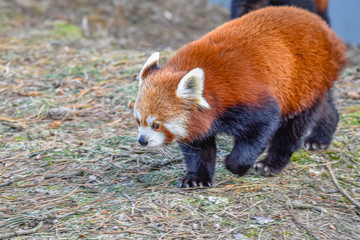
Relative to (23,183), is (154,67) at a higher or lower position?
higher

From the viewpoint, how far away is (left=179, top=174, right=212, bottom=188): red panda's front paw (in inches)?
133

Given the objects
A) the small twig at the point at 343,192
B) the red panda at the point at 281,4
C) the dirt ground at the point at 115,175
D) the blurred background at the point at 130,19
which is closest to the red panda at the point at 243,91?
the dirt ground at the point at 115,175

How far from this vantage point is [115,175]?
3523mm

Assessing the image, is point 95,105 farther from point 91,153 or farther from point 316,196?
point 316,196

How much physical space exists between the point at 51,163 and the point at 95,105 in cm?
136

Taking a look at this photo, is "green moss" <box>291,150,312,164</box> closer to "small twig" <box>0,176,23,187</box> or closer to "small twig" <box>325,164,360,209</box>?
"small twig" <box>325,164,360,209</box>

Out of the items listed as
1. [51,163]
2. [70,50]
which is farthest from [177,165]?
[70,50]

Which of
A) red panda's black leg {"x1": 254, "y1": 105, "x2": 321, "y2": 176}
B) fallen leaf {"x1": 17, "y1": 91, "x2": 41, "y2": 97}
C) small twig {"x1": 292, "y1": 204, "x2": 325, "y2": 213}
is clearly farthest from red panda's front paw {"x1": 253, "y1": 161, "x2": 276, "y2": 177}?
fallen leaf {"x1": 17, "y1": 91, "x2": 41, "y2": 97}

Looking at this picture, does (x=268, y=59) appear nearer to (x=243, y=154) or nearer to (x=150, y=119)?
(x=243, y=154)

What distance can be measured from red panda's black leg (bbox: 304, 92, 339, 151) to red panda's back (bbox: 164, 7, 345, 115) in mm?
336

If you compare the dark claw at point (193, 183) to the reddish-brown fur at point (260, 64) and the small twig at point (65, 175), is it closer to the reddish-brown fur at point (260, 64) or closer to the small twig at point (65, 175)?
the reddish-brown fur at point (260, 64)

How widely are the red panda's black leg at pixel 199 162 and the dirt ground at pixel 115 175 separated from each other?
13 cm

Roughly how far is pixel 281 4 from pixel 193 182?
2.77 m

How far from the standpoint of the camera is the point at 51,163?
3611 millimetres
